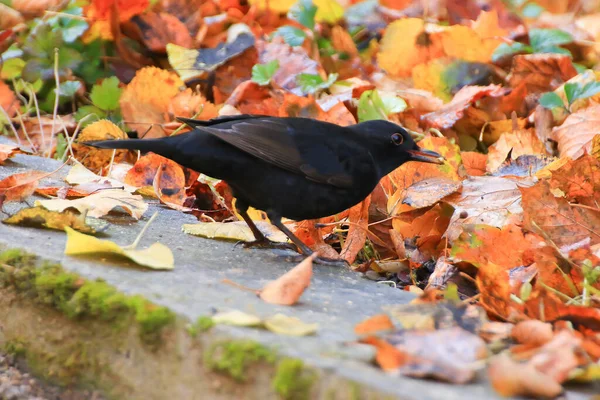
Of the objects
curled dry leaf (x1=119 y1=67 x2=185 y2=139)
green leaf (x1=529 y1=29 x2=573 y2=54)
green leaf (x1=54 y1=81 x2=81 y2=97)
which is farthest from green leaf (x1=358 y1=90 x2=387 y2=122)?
green leaf (x1=54 y1=81 x2=81 y2=97)

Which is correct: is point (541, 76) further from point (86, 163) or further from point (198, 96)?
point (86, 163)

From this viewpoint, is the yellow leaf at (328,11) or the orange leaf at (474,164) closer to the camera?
the orange leaf at (474,164)

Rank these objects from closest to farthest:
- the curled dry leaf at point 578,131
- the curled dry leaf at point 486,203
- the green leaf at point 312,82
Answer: the curled dry leaf at point 486,203 < the curled dry leaf at point 578,131 < the green leaf at point 312,82

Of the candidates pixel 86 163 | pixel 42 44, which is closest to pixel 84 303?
pixel 86 163

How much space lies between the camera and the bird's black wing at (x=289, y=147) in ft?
11.5

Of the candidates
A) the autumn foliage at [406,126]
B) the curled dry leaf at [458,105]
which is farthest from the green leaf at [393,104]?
the curled dry leaf at [458,105]

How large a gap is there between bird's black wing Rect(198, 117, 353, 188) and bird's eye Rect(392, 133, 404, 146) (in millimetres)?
313

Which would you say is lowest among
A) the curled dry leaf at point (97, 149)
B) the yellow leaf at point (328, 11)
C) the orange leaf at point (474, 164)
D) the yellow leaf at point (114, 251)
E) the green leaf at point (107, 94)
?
the curled dry leaf at point (97, 149)

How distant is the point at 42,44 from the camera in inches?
220

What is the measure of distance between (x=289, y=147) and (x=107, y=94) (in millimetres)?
2038

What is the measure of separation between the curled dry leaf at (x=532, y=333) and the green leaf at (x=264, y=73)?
296cm

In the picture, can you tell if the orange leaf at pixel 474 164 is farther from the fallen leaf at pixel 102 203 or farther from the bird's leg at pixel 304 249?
the fallen leaf at pixel 102 203

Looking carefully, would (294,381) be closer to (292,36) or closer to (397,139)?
(397,139)

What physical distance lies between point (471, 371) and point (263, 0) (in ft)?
16.3
